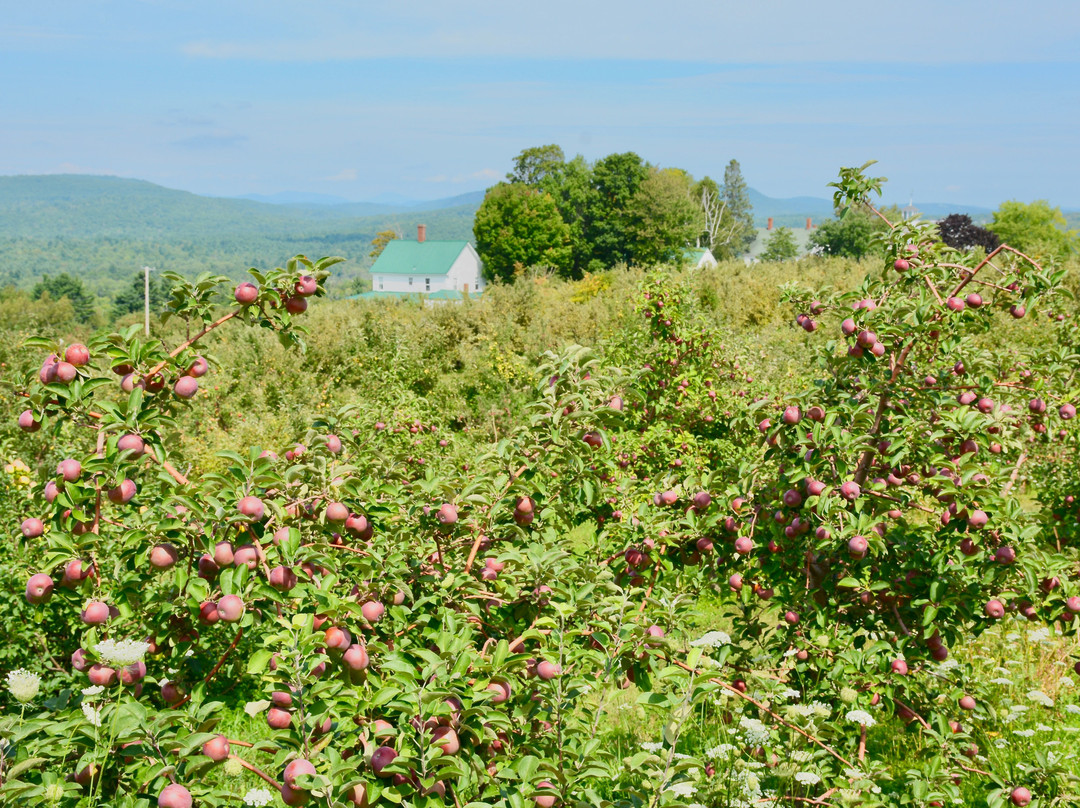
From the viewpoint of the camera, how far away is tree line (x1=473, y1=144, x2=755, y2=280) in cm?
4797

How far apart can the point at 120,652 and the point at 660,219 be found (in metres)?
48.7

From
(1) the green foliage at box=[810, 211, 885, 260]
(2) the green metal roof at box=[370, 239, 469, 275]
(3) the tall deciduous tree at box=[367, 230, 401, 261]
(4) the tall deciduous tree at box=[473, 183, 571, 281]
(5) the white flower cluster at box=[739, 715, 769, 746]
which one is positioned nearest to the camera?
(5) the white flower cluster at box=[739, 715, 769, 746]

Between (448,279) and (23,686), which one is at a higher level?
(448,279)

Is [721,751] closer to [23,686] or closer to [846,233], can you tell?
[23,686]

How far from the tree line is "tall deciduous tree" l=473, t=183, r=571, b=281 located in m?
0.07

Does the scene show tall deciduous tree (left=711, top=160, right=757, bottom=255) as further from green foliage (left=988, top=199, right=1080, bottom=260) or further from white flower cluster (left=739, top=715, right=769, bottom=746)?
white flower cluster (left=739, top=715, right=769, bottom=746)

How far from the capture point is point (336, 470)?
6.16 feet

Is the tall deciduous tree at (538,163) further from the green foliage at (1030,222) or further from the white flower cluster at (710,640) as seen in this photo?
the white flower cluster at (710,640)

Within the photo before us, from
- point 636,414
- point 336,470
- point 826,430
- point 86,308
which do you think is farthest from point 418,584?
point 86,308

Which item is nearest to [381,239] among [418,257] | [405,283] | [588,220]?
[418,257]

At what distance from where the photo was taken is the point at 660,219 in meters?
48.0

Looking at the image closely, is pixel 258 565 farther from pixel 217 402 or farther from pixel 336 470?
pixel 217 402

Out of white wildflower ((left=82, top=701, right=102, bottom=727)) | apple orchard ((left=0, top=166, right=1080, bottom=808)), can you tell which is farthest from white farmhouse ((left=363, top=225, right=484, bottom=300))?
white wildflower ((left=82, top=701, right=102, bottom=727))

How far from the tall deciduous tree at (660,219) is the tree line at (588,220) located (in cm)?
6
